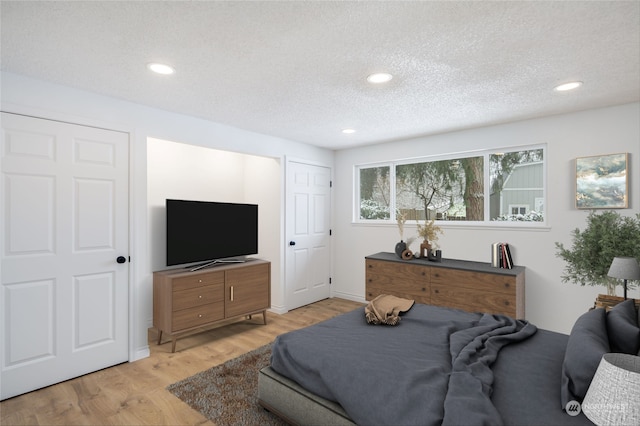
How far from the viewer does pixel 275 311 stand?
4730 millimetres

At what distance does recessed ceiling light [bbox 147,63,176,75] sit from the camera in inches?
92.8

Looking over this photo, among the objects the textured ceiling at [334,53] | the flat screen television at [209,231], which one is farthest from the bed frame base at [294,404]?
the textured ceiling at [334,53]

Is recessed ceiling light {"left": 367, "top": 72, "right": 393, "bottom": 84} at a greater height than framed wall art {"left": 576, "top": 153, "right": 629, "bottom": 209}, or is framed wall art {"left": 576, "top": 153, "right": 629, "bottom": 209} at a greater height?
recessed ceiling light {"left": 367, "top": 72, "right": 393, "bottom": 84}

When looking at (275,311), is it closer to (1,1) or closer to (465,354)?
(465,354)

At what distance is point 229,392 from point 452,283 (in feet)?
8.27

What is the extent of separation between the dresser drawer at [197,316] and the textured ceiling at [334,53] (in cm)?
207

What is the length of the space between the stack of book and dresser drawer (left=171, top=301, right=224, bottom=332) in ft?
10.2

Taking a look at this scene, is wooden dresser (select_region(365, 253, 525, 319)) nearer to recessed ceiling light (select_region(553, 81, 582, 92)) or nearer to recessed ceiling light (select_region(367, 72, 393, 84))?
recessed ceiling light (select_region(553, 81, 582, 92))

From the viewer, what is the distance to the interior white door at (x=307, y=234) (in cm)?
480

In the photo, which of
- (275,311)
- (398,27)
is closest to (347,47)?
(398,27)

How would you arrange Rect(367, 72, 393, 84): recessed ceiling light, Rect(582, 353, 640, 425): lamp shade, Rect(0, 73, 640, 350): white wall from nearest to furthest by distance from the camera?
1. Rect(582, 353, 640, 425): lamp shade
2. Rect(367, 72, 393, 84): recessed ceiling light
3. Rect(0, 73, 640, 350): white wall

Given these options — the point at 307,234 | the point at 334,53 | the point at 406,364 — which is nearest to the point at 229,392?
the point at 406,364

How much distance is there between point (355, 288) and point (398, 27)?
409 cm

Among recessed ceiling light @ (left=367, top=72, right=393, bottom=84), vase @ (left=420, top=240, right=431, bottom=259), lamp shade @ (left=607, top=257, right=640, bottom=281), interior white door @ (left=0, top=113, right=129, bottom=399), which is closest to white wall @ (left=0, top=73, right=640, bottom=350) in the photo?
interior white door @ (left=0, top=113, right=129, bottom=399)
